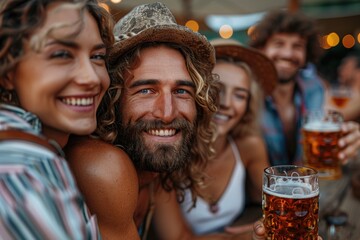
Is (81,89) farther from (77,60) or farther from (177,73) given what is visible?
(177,73)

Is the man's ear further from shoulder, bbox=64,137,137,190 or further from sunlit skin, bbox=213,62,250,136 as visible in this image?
sunlit skin, bbox=213,62,250,136

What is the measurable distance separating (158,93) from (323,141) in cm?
114

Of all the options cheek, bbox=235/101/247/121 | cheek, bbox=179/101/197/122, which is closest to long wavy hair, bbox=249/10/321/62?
cheek, bbox=235/101/247/121

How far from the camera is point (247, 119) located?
2.63m

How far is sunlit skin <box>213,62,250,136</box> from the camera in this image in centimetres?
228

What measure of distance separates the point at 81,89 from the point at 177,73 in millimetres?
502

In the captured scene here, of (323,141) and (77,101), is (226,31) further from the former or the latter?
(77,101)

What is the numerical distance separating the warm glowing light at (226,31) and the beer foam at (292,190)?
7267mm

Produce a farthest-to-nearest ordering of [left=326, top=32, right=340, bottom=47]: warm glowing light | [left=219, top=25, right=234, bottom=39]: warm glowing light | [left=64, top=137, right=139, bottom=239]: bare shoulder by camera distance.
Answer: [left=326, top=32, right=340, bottom=47]: warm glowing light < [left=219, top=25, right=234, bottom=39]: warm glowing light < [left=64, top=137, right=139, bottom=239]: bare shoulder

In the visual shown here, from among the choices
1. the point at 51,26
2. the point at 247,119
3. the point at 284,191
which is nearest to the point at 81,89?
the point at 51,26

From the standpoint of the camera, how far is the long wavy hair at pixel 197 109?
4.86ft

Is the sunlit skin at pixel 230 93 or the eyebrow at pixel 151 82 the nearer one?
the eyebrow at pixel 151 82

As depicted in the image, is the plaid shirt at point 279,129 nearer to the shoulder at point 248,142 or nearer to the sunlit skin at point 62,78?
the shoulder at point 248,142

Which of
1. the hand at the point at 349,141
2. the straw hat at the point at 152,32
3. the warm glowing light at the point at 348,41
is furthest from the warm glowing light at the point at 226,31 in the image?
the straw hat at the point at 152,32
